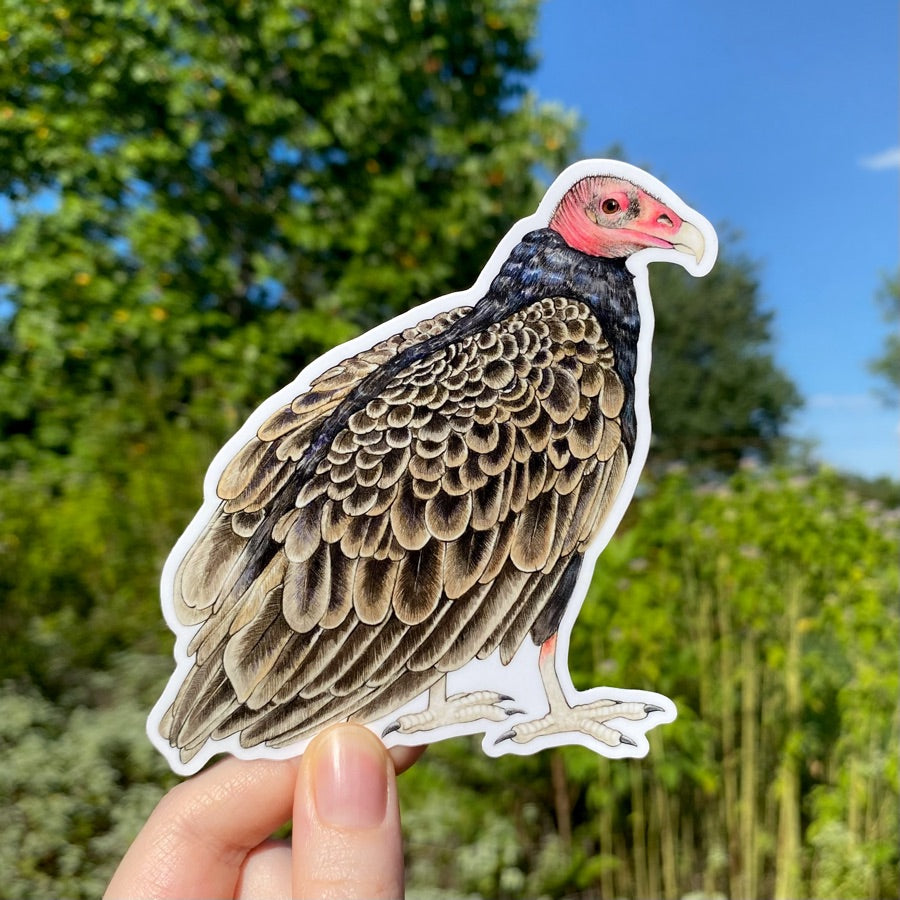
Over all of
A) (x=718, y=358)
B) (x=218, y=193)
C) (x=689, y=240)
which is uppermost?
(x=718, y=358)

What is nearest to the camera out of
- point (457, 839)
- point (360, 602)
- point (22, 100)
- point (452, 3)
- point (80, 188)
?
point (360, 602)

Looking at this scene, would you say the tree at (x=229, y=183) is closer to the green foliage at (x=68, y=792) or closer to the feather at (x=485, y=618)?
the green foliage at (x=68, y=792)

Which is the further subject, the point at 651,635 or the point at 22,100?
the point at 22,100

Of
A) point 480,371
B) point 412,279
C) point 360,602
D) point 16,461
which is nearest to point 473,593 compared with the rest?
point 360,602

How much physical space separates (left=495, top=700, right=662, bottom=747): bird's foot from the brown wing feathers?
14 cm

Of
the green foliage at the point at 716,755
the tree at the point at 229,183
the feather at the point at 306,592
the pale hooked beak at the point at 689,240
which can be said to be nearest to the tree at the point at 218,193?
the tree at the point at 229,183

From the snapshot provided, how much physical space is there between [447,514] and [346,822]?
42 cm

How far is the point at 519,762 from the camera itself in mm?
2320

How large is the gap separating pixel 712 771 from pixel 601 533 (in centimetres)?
157

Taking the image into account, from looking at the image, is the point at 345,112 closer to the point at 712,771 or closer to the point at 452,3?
the point at 452,3

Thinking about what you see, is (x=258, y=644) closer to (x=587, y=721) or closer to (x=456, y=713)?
(x=456, y=713)

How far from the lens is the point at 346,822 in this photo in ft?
3.15

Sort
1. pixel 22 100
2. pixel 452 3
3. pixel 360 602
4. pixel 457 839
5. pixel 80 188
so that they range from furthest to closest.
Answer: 1. pixel 452 3
2. pixel 80 188
3. pixel 22 100
4. pixel 457 839
5. pixel 360 602

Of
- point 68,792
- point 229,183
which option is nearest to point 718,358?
point 229,183
